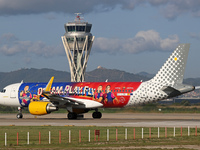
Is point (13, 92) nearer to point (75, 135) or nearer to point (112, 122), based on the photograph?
point (112, 122)

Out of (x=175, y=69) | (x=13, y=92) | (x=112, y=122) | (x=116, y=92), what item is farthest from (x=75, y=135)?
(x=13, y=92)

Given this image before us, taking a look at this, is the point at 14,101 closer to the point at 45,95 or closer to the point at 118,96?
the point at 45,95

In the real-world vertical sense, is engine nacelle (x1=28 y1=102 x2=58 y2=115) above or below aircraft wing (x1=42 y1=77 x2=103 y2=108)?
below

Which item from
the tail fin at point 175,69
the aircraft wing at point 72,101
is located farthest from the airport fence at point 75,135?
the tail fin at point 175,69

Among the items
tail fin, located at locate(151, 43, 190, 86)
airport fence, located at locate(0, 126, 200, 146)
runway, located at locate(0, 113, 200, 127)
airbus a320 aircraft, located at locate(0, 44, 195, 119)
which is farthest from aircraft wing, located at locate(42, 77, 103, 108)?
airport fence, located at locate(0, 126, 200, 146)

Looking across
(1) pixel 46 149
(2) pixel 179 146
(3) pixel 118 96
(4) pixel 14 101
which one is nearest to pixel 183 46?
(3) pixel 118 96

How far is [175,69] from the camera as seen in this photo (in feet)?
185

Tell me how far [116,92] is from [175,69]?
24.4 feet

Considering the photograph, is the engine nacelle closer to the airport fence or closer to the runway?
the runway

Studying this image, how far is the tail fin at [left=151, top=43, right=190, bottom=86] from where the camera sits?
56156mm

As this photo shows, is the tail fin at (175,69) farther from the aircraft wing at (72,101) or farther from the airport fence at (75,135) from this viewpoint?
the airport fence at (75,135)

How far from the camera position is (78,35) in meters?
194

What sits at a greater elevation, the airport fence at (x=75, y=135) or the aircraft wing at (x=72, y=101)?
the aircraft wing at (x=72, y=101)

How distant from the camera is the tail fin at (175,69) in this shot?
184 ft
